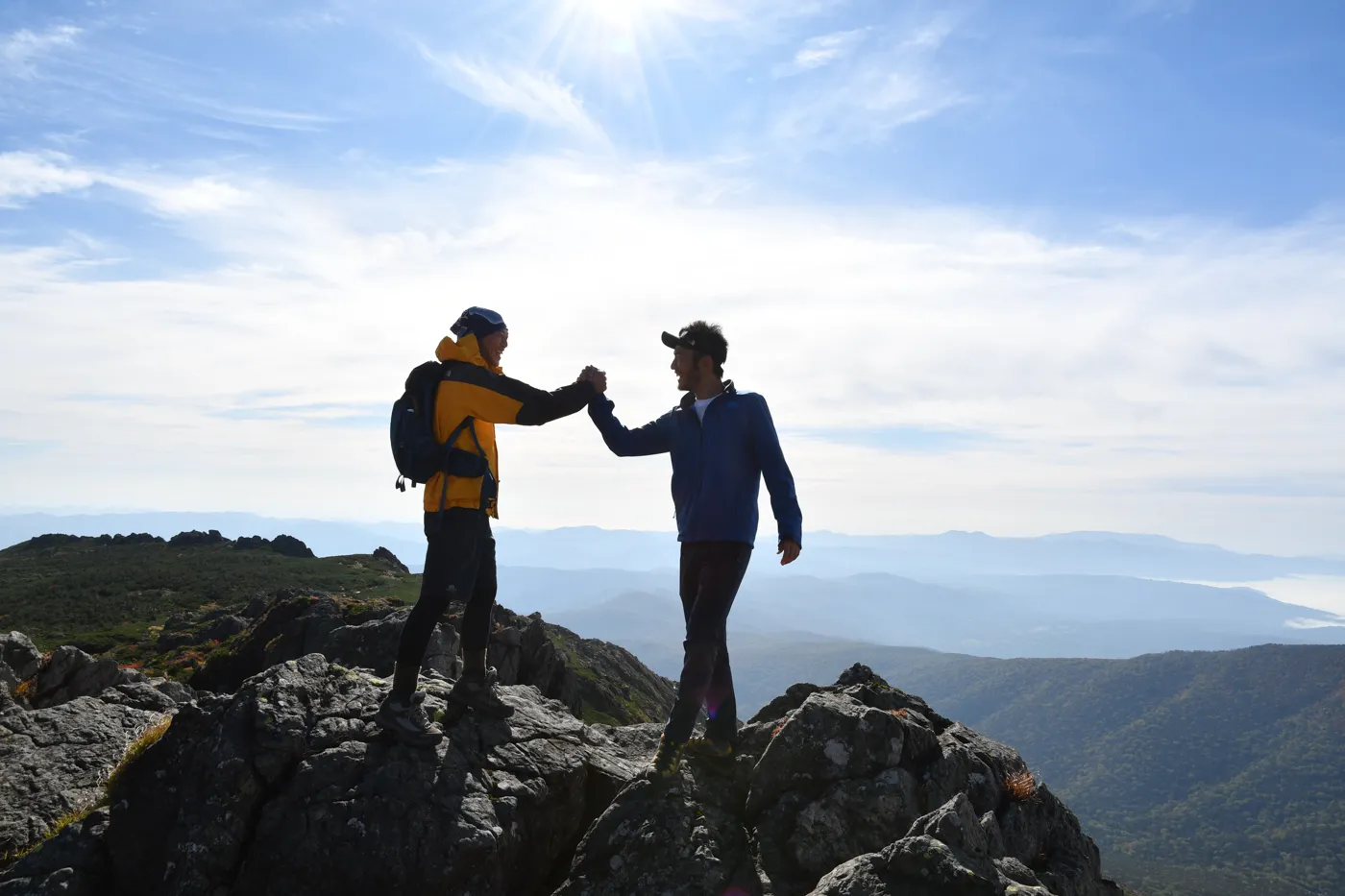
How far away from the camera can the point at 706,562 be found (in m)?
9.62

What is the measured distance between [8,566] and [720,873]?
17062cm

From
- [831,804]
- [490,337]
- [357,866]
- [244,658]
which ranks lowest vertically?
[244,658]

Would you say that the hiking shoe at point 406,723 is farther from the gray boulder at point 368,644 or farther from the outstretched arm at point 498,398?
the gray boulder at point 368,644

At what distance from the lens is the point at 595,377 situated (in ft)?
34.3

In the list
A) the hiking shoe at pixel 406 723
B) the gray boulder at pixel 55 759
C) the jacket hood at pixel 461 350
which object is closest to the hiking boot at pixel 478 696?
the hiking shoe at pixel 406 723

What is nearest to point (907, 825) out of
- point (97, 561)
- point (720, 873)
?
point (720, 873)

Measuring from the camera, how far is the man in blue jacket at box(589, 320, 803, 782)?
9305 millimetres

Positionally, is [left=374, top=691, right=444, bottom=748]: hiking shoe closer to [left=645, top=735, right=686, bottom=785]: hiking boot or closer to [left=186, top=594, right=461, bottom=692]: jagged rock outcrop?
[left=645, top=735, right=686, bottom=785]: hiking boot

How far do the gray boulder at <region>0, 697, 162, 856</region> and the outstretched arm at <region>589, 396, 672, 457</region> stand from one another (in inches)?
292

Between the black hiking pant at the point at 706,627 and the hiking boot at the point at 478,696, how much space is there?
229 centimetres

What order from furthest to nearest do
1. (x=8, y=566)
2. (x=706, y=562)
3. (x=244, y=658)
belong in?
(x=8, y=566), (x=244, y=658), (x=706, y=562)

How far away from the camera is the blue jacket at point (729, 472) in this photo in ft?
31.5

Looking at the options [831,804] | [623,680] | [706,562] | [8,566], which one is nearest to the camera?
[831,804]

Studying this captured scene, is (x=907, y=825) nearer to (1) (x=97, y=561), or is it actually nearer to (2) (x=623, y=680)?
(2) (x=623, y=680)
